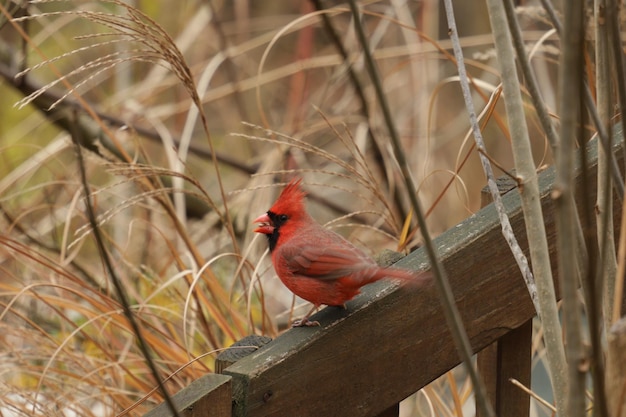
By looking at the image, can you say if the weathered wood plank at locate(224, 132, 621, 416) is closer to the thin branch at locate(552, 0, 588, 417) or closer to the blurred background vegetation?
the blurred background vegetation

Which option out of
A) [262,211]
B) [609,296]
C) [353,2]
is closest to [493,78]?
[262,211]

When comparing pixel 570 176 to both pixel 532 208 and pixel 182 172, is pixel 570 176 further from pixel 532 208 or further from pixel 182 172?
pixel 182 172

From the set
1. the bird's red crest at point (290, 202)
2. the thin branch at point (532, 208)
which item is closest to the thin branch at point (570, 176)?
the thin branch at point (532, 208)

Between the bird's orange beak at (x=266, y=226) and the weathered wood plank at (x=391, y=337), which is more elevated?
the bird's orange beak at (x=266, y=226)

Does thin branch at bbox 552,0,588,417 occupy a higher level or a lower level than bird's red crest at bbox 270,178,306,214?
higher

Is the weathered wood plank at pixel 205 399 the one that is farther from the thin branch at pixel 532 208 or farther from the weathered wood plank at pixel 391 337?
the thin branch at pixel 532 208

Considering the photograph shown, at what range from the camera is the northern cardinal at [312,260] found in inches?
60.2

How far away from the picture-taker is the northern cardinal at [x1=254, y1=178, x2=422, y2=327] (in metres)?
1.53

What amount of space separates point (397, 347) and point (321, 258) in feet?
1.12

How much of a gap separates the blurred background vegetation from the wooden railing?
0.59 ft

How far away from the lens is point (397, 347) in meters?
1.45

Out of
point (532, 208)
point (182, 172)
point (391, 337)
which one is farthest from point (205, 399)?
point (182, 172)

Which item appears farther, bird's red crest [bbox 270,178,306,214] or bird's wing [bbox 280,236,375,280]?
bird's red crest [bbox 270,178,306,214]

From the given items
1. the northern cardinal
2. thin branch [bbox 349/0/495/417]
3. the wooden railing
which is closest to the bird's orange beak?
the northern cardinal
